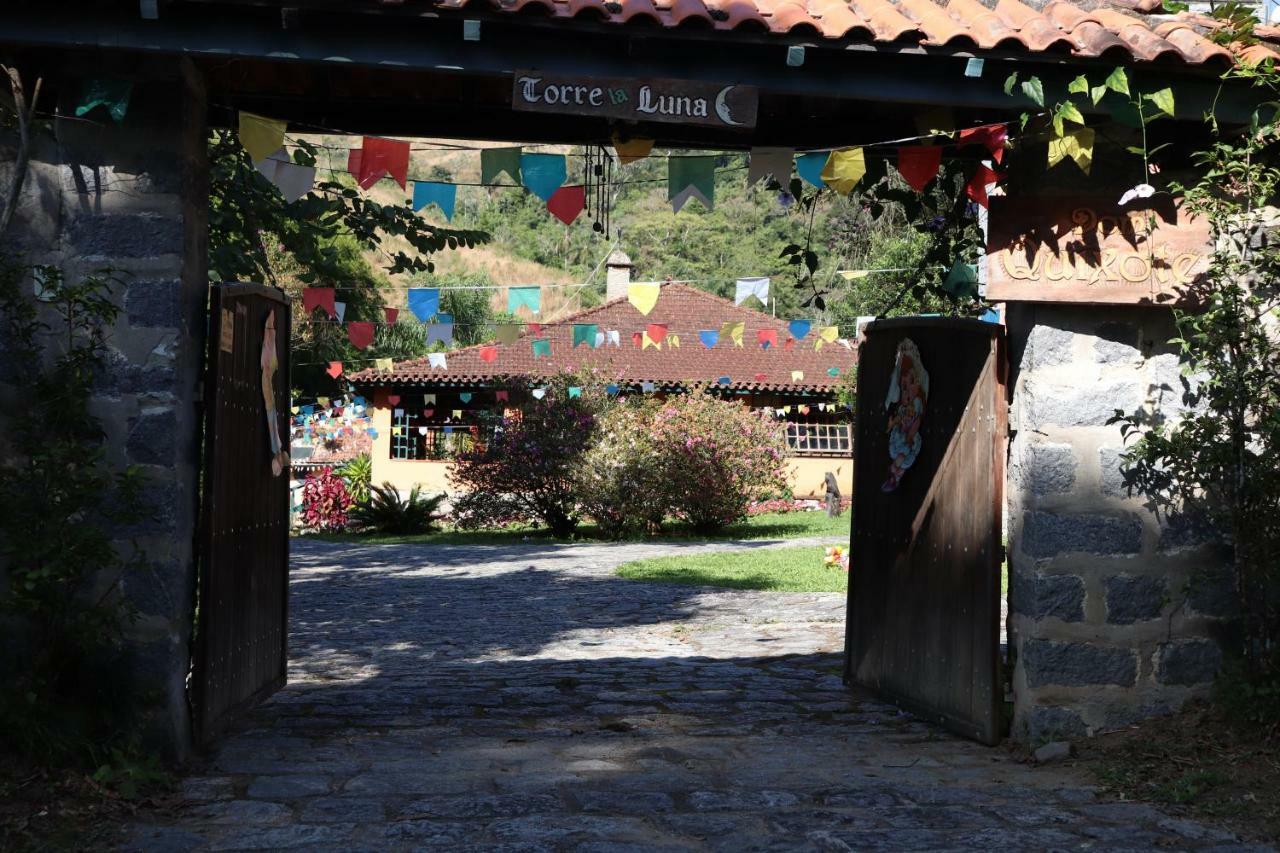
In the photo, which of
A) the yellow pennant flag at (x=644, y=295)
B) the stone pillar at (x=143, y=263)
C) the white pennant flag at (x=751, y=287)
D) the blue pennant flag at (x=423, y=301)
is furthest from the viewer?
the white pennant flag at (x=751, y=287)

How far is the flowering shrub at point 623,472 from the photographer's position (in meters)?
18.6

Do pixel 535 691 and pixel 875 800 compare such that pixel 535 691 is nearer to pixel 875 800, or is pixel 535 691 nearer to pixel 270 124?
pixel 875 800

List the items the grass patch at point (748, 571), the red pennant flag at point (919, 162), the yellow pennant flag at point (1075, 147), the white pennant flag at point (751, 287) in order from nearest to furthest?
the yellow pennant flag at point (1075, 147) → the red pennant flag at point (919, 162) → the grass patch at point (748, 571) → the white pennant flag at point (751, 287)

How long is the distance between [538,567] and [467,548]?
322 centimetres

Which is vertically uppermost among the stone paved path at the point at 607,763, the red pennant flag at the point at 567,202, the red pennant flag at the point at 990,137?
the red pennant flag at the point at 990,137

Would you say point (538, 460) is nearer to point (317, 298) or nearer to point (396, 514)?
point (396, 514)

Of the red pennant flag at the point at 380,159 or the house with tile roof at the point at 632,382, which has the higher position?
the red pennant flag at the point at 380,159

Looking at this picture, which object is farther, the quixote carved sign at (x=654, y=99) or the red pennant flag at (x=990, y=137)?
the red pennant flag at (x=990, y=137)

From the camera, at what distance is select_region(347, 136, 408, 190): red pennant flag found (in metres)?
5.88

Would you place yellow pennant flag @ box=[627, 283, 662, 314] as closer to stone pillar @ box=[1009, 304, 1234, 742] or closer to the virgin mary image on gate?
the virgin mary image on gate

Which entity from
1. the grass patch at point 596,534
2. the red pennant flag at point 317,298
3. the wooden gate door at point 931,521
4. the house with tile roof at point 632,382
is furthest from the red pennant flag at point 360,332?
the wooden gate door at point 931,521

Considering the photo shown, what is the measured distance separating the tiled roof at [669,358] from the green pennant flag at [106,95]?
19.4 m

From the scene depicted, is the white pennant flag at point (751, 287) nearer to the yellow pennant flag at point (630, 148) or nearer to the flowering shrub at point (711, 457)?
the flowering shrub at point (711, 457)

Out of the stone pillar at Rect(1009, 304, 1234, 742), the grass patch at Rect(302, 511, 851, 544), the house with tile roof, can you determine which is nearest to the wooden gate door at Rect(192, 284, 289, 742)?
the stone pillar at Rect(1009, 304, 1234, 742)
